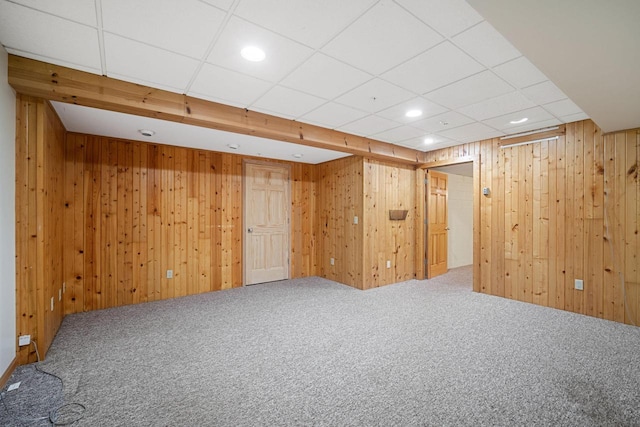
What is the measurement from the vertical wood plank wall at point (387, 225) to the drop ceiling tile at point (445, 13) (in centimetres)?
310

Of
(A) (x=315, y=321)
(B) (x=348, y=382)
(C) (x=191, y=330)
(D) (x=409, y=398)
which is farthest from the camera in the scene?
(A) (x=315, y=321)

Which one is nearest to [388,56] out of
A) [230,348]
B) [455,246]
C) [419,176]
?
[230,348]

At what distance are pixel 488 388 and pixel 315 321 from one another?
1862 millimetres

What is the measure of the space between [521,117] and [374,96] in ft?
6.58

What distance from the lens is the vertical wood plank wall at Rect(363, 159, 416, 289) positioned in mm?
4898

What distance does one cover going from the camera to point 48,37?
190 centimetres

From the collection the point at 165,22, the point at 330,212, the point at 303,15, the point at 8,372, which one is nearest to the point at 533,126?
the point at 330,212

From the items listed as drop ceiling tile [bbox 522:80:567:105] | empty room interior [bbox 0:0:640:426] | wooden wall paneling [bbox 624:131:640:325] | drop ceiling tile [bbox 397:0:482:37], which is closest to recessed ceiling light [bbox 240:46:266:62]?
empty room interior [bbox 0:0:640:426]

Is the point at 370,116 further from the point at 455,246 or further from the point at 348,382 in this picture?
the point at 455,246

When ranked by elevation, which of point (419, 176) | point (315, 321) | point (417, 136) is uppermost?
point (417, 136)

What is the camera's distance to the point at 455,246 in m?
6.80

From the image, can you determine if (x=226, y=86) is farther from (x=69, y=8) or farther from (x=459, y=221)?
(x=459, y=221)

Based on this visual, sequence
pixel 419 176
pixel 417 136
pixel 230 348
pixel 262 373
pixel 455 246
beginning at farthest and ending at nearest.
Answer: pixel 455 246 → pixel 419 176 → pixel 417 136 → pixel 230 348 → pixel 262 373

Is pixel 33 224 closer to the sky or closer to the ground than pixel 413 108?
closer to the ground
